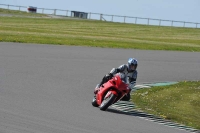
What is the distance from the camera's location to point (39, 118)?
432 inches

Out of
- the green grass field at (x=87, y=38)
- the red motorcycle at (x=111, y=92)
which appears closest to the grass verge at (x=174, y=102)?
the red motorcycle at (x=111, y=92)

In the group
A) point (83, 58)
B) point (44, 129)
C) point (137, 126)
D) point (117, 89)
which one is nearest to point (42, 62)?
point (83, 58)

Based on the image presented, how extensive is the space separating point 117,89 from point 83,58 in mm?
10369

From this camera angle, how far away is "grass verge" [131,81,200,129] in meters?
14.8

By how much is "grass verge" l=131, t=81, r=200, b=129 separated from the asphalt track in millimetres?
1216

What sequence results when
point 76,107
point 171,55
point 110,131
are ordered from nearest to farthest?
1. point 110,131
2. point 76,107
3. point 171,55

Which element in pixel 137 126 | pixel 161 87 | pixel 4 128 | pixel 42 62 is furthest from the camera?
pixel 42 62

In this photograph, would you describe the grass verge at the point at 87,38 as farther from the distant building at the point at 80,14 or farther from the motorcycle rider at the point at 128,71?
the distant building at the point at 80,14

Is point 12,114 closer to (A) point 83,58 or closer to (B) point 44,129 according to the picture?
(B) point 44,129

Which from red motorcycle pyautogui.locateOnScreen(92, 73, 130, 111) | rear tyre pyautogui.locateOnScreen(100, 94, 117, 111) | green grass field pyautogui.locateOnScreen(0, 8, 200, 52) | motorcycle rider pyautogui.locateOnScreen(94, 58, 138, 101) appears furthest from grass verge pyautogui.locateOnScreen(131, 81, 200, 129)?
green grass field pyautogui.locateOnScreen(0, 8, 200, 52)

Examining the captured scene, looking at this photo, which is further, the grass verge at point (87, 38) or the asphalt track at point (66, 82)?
the grass verge at point (87, 38)

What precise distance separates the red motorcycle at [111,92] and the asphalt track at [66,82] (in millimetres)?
213

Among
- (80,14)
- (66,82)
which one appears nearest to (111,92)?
(66,82)

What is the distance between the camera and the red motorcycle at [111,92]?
13.8 meters
